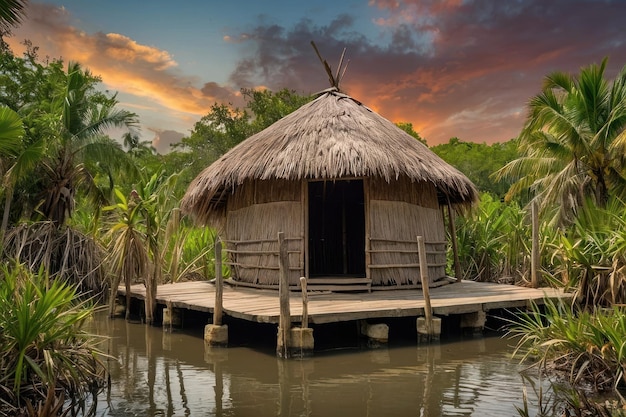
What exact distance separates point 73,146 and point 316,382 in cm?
926

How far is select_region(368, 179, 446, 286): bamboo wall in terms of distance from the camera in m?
11.2

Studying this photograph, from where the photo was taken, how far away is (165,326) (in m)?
10.7

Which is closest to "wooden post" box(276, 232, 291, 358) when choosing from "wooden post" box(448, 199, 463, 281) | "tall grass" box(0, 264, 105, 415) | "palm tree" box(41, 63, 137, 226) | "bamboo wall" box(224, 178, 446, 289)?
"tall grass" box(0, 264, 105, 415)

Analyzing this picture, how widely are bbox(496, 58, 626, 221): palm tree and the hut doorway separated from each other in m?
4.77

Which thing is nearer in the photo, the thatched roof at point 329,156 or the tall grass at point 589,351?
the tall grass at point 589,351

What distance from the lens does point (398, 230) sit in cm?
1151

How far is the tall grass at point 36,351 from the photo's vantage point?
5301 millimetres

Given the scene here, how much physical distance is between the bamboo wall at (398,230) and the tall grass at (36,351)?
6.12 metres

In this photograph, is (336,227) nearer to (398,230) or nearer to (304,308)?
(398,230)

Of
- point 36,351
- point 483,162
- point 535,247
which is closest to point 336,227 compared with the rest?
point 535,247

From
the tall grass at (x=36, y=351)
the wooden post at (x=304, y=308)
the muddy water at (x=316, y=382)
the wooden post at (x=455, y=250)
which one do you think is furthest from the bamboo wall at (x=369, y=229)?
the tall grass at (x=36, y=351)

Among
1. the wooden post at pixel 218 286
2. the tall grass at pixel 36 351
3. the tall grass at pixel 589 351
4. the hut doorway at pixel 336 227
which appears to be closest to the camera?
the tall grass at pixel 36 351

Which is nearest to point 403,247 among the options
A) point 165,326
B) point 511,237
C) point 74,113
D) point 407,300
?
point 407,300

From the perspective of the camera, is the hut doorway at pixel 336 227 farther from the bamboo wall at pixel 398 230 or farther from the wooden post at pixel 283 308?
the wooden post at pixel 283 308
